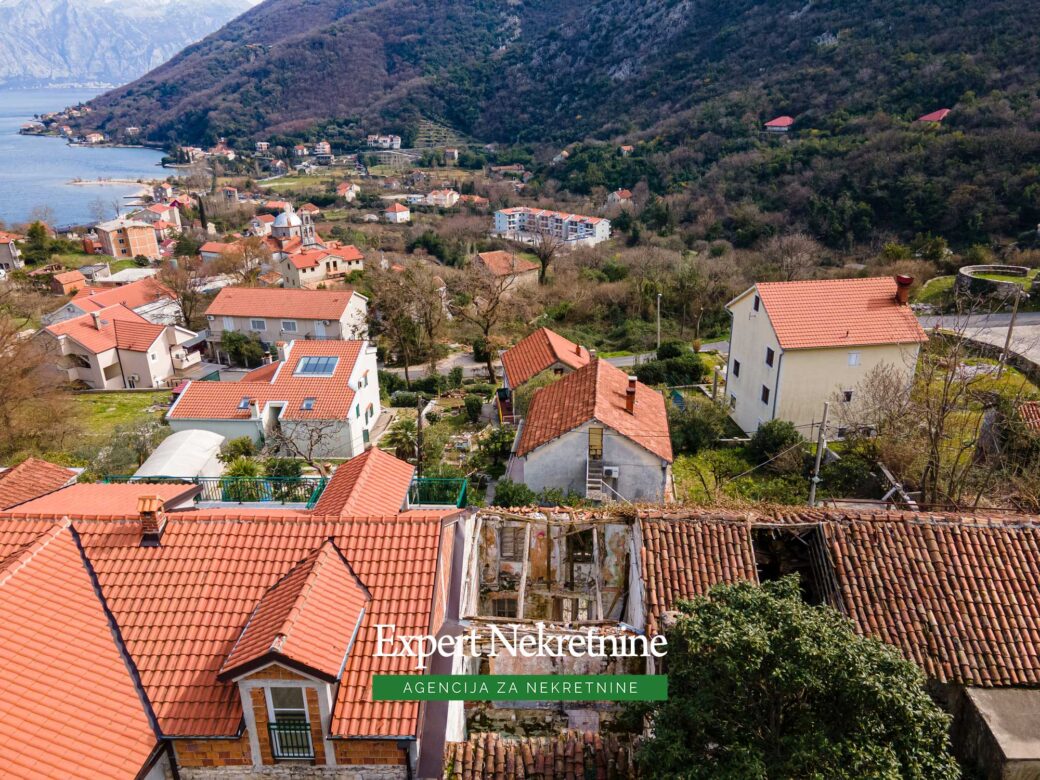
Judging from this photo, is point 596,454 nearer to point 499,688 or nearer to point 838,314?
point 838,314

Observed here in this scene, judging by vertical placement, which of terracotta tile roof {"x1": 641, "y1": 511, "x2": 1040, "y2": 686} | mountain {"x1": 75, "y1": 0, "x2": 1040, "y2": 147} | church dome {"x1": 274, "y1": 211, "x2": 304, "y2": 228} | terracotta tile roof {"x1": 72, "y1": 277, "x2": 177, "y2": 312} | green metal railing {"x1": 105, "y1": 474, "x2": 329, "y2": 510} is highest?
mountain {"x1": 75, "y1": 0, "x2": 1040, "y2": 147}

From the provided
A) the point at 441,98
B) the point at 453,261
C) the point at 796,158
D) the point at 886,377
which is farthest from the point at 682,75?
the point at 886,377

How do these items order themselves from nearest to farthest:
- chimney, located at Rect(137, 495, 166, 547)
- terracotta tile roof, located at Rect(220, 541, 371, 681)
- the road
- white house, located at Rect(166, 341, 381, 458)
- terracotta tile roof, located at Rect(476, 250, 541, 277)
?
1. terracotta tile roof, located at Rect(220, 541, 371, 681)
2. chimney, located at Rect(137, 495, 166, 547)
3. white house, located at Rect(166, 341, 381, 458)
4. the road
5. terracotta tile roof, located at Rect(476, 250, 541, 277)

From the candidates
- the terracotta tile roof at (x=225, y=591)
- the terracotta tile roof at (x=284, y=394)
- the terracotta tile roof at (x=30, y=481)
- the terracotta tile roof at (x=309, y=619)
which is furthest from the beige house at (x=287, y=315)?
the terracotta tile roof at (x=309, y=619)

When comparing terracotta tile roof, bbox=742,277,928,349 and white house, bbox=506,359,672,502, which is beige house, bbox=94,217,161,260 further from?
terracotta tile roof, bbox=742,277,928,349

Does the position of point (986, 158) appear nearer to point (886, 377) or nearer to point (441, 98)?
point (886, 377)

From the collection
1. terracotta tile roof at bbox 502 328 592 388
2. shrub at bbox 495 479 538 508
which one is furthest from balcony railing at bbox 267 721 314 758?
terracotta tile roof at bbox 502 328 592 388

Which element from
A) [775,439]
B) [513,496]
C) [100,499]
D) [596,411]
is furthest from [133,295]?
[775,439]
